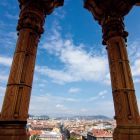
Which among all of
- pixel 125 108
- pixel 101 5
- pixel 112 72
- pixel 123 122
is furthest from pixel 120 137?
pixel 101 5

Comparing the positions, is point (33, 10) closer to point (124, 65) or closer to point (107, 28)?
point (107, 28)

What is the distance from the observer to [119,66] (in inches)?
170

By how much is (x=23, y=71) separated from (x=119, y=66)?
216 cm

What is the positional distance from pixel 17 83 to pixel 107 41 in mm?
2575

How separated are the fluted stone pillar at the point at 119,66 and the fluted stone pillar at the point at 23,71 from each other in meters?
1.47

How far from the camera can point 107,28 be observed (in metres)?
4.87

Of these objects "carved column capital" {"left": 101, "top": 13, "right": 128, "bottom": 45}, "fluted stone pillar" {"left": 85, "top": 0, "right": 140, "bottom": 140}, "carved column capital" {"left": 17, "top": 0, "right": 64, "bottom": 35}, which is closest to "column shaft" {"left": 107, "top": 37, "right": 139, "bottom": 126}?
"fluted stone pillar" {"left": 85, "top": 0, "right": 140, "bottom": 140}

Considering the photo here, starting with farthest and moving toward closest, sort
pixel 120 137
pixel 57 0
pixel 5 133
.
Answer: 1. pixel 57 0
2. pixel 120 137
3. pixel 5 133

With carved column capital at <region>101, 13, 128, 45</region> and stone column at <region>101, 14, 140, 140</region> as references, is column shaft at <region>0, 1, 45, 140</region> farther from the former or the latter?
stone column at <region>101, 14, 140, 140</region>

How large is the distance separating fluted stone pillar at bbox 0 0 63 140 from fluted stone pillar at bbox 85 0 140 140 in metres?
1.47

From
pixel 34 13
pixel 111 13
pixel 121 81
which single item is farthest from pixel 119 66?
pixel 34 13

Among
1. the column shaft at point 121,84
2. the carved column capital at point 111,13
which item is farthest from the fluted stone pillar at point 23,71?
the column shaft at point 121,84

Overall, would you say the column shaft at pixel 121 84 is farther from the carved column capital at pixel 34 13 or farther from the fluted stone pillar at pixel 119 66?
the carved column capital at pixel 34 13

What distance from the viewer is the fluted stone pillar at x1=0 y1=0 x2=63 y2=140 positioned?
10.2 ft
